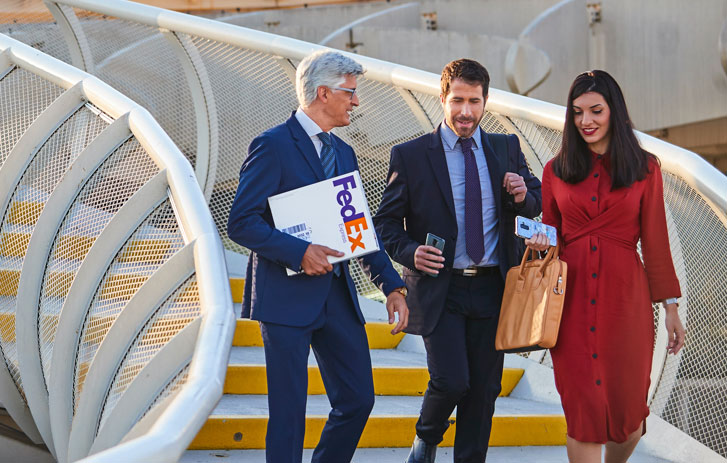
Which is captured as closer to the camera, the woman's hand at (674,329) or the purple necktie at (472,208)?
the woman's hand at (674,329)

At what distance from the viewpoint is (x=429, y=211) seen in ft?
12.6

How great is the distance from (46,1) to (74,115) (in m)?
2.53

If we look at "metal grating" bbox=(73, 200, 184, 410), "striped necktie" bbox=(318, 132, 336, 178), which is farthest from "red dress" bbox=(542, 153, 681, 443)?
"metal grating" bbox=(73, 200, 184, 410)

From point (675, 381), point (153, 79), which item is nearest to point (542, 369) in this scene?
point (675, 381)

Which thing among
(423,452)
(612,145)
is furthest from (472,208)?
(423,452)

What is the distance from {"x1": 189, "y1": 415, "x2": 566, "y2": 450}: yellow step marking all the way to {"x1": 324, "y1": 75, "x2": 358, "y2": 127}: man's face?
166 cm

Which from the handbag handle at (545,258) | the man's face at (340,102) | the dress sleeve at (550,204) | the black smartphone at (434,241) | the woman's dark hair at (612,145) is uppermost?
the man's face at (340,102)

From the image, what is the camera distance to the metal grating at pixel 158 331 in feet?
10.8

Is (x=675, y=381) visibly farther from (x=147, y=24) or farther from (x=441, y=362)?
(x=147, y=24)

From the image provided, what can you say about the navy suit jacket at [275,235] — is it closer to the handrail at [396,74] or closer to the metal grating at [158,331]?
the metal grating at [158,331]

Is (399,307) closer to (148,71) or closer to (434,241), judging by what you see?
(434,241)

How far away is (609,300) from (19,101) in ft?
10.8

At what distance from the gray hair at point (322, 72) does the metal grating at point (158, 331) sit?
0.79 meters

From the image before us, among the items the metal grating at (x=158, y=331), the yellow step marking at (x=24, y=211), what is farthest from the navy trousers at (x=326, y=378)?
the yellow step marking at (x=24, y=211)
